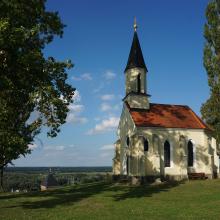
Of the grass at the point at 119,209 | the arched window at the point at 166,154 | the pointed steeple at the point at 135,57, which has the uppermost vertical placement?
the pointed steeple at the point at 135,57

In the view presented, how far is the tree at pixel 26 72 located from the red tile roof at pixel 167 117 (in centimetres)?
1988

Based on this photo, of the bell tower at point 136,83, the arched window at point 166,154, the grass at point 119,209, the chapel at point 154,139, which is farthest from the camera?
the bell tower at point 136,83

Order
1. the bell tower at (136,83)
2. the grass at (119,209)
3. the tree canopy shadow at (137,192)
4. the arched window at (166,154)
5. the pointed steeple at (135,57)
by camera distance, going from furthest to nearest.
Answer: the pointed steeple at (135,57) < the bell tower at (136,83) < the arched window at (166,154) < the tree canopy shadow at (137,192) < the grass at (119,209)

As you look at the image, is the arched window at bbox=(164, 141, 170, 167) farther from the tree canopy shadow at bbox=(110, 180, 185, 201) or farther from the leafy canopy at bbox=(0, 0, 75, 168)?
the leafy canopy at bbox=(0, 0, 75, 168)

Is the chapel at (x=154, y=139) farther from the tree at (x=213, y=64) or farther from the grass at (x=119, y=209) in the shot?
the grass at (x=119, y=209)

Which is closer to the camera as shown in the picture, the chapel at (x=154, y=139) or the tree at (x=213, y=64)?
the tree at (x=213, y=64)

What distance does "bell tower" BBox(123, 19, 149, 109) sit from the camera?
4259 centimetres

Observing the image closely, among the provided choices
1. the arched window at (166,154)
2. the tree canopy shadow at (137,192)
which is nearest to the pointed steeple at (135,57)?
the arched window at (166,154)

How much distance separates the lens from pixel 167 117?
43000 millimetres

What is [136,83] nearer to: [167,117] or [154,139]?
[167,117]

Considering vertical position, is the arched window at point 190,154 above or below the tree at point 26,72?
below

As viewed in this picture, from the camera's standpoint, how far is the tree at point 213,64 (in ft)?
104

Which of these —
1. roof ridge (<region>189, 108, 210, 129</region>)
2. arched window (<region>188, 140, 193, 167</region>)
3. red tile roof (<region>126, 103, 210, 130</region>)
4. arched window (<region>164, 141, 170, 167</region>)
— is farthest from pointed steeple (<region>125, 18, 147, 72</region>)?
arched window (<region>188, 140, 193, 167</region>)

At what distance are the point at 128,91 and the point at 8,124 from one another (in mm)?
25661
